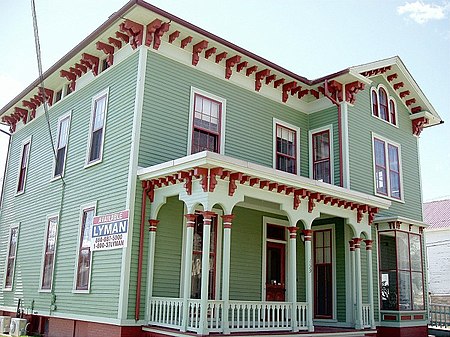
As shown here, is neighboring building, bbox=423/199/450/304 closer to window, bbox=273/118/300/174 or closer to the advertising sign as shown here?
window, bbox=273/118/300/174

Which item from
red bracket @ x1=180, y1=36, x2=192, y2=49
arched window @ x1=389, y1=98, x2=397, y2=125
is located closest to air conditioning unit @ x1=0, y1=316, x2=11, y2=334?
red bracket @ x1=180, y1=36, x2=192, y2=49

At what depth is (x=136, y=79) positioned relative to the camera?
12.3 meters

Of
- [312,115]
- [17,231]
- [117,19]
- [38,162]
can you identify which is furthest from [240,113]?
[17,231]

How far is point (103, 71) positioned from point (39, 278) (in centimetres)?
647

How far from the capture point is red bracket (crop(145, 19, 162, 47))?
12133 millimetres

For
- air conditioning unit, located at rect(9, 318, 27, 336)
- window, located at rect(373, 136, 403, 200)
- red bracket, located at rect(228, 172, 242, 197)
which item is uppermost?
window, located at rect(373, 136, 403, 200)

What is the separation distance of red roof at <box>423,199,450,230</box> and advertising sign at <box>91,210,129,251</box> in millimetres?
25236

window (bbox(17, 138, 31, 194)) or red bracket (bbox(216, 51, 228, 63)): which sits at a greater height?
red bracket (bbox(216, 51, 228, 63))

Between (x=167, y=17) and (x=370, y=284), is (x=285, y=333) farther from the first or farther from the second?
(x=167, y=17)

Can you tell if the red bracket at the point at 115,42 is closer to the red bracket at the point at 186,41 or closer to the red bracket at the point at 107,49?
the red bracket at the point at 107,49

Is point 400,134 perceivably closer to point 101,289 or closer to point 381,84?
point 381,84

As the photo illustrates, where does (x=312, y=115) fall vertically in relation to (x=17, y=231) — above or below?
above

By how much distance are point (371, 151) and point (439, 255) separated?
776 inches

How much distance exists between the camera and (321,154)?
1620cm
